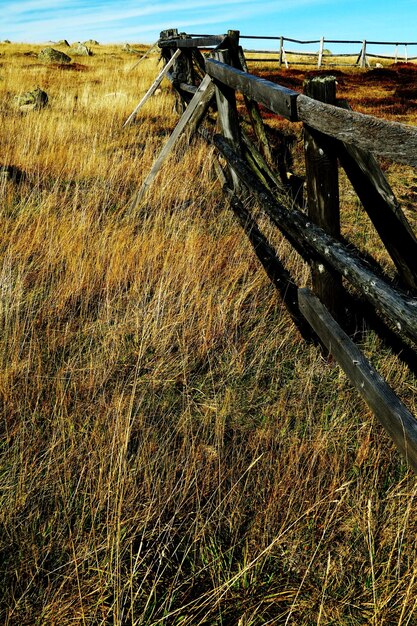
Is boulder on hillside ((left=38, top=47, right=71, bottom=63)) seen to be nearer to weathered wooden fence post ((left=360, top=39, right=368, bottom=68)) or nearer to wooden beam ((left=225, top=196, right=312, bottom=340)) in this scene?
weathered wooden fence post ((left=360, top=39, right=368, bottom=68))

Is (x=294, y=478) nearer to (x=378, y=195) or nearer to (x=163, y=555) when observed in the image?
(x=163, y=555)

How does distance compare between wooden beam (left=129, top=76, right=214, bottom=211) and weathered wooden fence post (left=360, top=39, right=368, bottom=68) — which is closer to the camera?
wooden beam (left=129, top=76, right=214, bottom=211)

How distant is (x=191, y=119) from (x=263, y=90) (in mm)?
3169

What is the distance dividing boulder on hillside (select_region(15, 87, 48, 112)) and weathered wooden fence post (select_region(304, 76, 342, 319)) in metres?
9.16

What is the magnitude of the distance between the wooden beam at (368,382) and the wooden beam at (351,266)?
0.78ft

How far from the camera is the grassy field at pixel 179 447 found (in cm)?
165

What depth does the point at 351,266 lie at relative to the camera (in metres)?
2.29

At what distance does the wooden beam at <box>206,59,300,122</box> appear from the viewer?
8.95ft

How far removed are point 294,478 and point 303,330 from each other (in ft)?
4.50

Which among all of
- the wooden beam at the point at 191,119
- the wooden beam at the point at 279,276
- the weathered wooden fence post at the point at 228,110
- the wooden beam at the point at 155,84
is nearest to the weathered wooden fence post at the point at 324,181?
the wooden beam at the point at 279,276

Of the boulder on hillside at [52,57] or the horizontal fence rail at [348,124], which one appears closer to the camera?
the horizontal fence rail at [348,124]

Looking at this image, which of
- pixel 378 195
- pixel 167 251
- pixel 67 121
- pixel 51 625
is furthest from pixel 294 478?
pixel 67 121

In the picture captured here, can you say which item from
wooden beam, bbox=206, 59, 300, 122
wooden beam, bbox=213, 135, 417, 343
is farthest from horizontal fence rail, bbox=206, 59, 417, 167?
wooden beam, bbox=213, 135, 417, 343

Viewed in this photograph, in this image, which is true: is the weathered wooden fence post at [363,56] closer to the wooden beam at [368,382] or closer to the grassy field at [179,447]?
the grassy field at [179,447]
